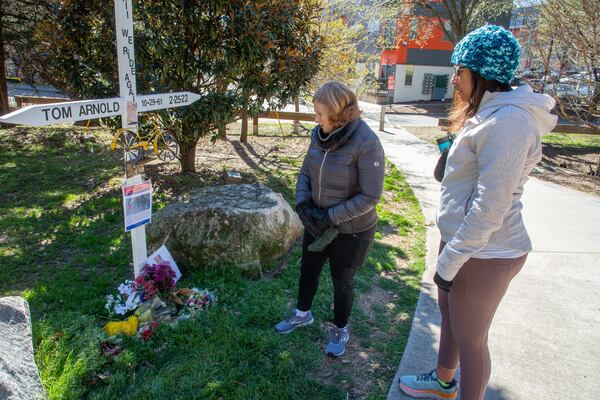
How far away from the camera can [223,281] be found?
12.2ft

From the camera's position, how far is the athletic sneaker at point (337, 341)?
2963mm

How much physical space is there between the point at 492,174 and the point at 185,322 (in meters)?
2.27

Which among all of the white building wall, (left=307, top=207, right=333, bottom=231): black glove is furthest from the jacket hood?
the white building wall

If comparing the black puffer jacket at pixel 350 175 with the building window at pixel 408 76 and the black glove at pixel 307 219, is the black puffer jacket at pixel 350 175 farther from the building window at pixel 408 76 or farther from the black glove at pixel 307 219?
the building window at pixel 408 76

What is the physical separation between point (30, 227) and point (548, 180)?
8568 millimetres

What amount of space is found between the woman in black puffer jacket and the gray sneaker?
0.26 meters

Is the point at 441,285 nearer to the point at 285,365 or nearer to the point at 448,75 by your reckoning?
the point at 285,365

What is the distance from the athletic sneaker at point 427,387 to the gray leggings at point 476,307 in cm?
39

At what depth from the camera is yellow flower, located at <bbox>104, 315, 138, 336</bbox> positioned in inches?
115

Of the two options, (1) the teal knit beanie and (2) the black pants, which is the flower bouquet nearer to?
(2) the black pants

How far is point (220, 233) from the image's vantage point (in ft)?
12.9

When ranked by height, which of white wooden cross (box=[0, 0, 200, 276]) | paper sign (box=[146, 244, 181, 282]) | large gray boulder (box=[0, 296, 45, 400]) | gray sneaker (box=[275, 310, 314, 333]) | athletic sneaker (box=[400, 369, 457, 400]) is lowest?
athletic sneaker (box=[400, 369, 457, 400])

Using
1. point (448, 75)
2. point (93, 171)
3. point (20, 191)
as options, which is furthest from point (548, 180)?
point (448, 75)

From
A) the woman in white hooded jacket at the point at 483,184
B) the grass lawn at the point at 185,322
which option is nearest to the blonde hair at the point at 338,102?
the woman in white hooded jacket at the point at 483,184
